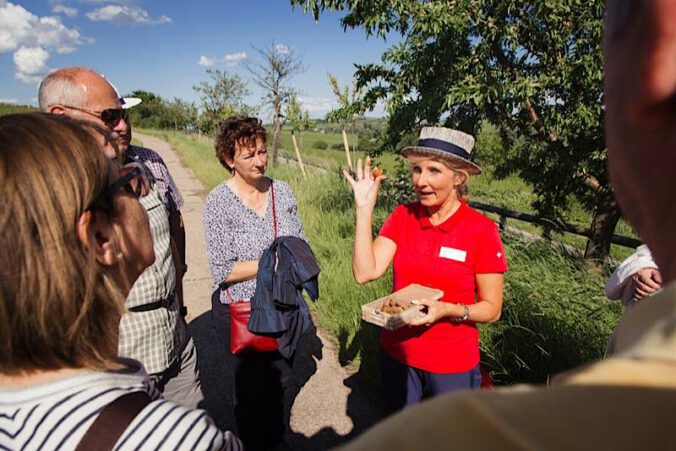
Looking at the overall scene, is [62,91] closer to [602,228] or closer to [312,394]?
[312,394]

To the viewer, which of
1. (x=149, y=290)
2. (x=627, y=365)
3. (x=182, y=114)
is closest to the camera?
(x=627, y=365)

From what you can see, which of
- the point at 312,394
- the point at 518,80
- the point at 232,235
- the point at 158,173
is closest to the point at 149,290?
the point at 232,235

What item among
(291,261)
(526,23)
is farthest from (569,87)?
(291,261)

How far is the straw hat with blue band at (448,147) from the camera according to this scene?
93.7 inches

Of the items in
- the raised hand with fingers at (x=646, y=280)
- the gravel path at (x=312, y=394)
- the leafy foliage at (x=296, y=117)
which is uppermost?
the leafy foliage at (x=296, y=117)

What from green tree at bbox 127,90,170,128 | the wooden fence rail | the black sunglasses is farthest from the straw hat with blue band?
green tree at bbox 127,90,170,128

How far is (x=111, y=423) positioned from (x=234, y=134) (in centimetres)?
240

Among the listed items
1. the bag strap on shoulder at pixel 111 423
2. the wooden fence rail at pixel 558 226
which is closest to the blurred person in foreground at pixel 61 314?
the bag strap on shoulder at pixel 111 423

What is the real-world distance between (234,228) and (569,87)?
3.65 metres

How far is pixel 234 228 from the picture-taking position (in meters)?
2.86

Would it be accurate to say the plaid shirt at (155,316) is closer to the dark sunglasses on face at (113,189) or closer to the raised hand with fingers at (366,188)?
the dark sunglasses on face at (113,189)

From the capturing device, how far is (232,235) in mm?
2855

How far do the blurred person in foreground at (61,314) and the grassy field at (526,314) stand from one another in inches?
109

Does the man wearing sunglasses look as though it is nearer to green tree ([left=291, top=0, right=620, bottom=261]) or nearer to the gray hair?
the gray hair
